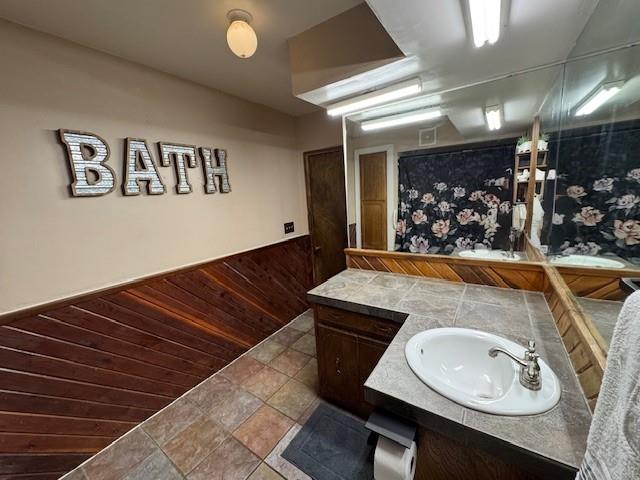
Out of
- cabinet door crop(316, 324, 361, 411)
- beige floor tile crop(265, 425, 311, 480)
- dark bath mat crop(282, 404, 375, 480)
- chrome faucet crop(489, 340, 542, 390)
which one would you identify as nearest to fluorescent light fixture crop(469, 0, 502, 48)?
chrome faucet crop(489, 340, 542, 390)

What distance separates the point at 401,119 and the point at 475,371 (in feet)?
5.98

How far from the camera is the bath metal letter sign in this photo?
143cm

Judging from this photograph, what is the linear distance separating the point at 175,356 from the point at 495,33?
289 cm

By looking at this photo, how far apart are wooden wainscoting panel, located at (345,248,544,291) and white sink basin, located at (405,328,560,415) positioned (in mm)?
633

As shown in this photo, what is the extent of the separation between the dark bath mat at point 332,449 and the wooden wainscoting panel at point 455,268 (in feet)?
3.78

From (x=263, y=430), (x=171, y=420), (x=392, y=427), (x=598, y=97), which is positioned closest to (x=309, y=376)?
(x=263, y=430)

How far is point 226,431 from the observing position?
1652 mm

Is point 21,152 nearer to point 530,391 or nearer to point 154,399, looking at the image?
point 154,399

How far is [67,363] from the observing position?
1.43 meters

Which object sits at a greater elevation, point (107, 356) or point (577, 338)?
point (577, 338)

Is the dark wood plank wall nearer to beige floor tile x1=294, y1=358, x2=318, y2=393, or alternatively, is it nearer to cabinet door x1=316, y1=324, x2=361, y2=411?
beige floor tile x1=294, y1=358, x2=318, y2=393

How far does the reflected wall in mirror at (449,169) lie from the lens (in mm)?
1591

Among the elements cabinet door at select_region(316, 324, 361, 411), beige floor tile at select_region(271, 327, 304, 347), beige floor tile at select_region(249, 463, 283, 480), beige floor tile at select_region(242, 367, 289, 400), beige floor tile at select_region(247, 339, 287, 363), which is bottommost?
beige floor tile at select_region(271, 327, 304, 347)

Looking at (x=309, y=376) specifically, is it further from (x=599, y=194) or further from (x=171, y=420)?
(x=599, y=194)
